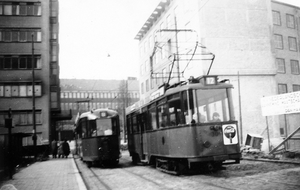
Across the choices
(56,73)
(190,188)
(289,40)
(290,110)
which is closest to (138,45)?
(56,73)

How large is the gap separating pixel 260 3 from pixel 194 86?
77.7 ft

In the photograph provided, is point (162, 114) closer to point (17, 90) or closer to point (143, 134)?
point (143, 134)

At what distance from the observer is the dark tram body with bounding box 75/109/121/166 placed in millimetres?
15180

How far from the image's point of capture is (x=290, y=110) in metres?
11.9

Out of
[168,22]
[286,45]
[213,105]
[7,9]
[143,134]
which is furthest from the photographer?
[286,45]

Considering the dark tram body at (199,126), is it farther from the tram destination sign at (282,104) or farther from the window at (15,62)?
the window at (15,62)

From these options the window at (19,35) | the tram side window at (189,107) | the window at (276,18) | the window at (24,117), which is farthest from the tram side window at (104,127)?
the window at (276,18)

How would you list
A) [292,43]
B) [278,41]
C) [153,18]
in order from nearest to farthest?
[153,18]
[278,41]
[292,43]

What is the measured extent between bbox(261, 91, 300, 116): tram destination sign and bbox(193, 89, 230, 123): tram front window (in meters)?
3.45

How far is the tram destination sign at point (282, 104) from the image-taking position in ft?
38.5

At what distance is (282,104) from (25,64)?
2982 centimetres

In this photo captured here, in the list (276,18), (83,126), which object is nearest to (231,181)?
(83,126)

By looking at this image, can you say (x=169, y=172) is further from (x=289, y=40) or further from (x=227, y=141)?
(x=289, y=40)

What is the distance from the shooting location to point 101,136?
15.3 metres
